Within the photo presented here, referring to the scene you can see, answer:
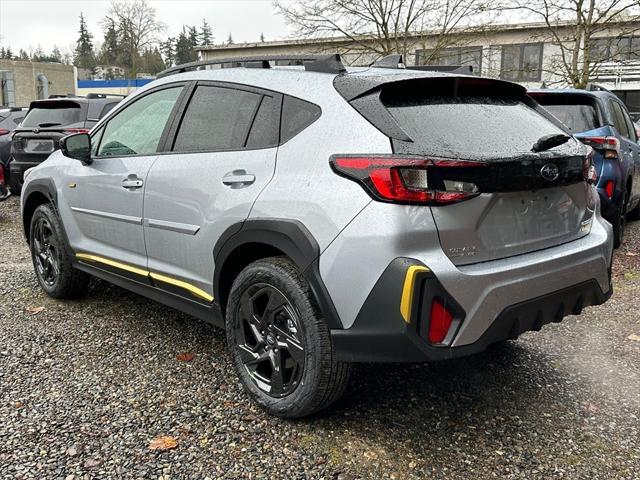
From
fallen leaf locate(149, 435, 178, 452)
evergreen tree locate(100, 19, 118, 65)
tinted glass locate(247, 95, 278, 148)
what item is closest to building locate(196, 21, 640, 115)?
tinted glass locate(247, 95, 278, 148)

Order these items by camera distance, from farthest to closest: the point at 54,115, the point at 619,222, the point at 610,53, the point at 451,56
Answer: the point at 451,56, the point at 610,53, the point at 54,115, the point at 619,222

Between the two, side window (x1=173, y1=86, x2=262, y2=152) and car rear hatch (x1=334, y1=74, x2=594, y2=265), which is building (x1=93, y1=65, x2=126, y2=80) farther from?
car rear hatch (x1=334, y1=74, x2=594, y2=265)

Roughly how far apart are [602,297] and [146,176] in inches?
102

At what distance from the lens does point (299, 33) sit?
71.7 ft

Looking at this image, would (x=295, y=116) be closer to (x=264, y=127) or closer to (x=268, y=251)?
(x=264, y=127)

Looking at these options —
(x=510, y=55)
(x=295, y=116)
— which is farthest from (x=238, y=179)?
(x=510, y=55)

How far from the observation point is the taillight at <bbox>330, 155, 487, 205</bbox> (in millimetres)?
2309

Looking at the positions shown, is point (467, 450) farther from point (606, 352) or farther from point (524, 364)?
point (606, 352)

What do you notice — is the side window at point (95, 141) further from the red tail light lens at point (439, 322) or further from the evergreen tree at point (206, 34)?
the evergreen tree at point (206, 34)

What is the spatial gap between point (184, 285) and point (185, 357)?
55 cm

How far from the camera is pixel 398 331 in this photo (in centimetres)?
231

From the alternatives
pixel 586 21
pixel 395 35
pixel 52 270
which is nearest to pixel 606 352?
pixel 52 270

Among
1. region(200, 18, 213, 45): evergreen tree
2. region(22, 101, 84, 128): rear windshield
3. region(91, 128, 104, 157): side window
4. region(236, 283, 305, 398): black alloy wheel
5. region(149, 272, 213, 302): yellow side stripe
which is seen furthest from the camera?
region(200, 18, 213, 45): evergreen tree

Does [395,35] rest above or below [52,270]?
above
